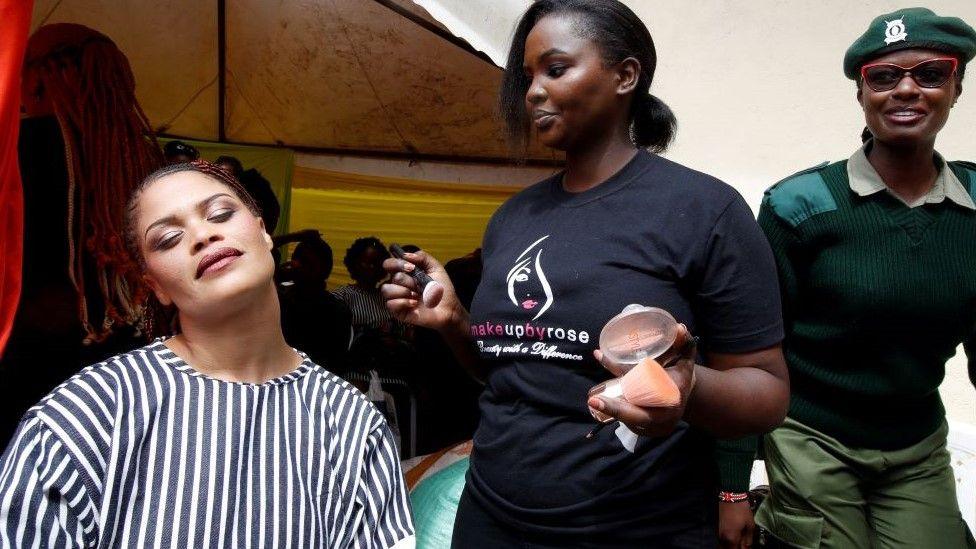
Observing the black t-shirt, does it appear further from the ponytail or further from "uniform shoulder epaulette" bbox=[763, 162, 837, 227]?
"uniform shoulder epaulette" bbox=[763, 162, 837, 227]

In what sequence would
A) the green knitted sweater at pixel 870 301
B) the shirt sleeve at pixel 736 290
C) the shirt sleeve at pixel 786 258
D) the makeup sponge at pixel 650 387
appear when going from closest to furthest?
the makeup sponge at pixel 650 387 < the shirt sleeve at pixel 736 290 < the green knitted sweater at pixel 870 301 < the shirt sleeve at pixel 786 258

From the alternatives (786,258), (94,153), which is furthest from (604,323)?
(94,153)

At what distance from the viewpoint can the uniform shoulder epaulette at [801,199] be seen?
1.65 metres

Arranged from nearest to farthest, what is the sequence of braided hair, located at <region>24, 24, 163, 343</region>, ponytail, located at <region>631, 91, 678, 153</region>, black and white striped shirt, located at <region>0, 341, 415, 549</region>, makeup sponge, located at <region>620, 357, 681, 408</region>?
makeup sponge, located at <region>620, 357, 681, 408</region>
black and white striped shirt, located at <region>0, 341, 415, 549</region>
ponytail, located at <region>631, 91, 678, 153</region>
braided hair, located at <region>24, 24, 163, 343</region>

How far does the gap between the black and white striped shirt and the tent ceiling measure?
2919 mm

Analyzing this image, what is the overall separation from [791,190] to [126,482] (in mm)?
1484

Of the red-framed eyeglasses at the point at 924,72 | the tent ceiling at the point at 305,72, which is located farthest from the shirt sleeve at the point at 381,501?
the tent ceiling at the point at 305,72

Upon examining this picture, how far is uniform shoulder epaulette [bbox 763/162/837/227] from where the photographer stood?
1646 millimetres

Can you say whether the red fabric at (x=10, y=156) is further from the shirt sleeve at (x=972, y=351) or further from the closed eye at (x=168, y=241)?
the shirt sleeve at (x=972, y=351)

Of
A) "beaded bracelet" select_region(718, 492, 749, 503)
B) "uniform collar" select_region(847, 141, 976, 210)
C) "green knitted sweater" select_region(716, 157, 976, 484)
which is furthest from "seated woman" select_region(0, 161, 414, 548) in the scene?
"uniform collar" select_region(847, 141, 976, 210)

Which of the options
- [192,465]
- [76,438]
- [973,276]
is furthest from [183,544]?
[973,276]

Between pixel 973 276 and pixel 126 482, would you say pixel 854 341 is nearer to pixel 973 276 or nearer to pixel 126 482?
pixel 973 276

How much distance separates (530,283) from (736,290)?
0.35 metres

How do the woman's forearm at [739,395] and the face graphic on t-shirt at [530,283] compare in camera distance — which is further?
the face graphic on t-shirt at [530,283]
